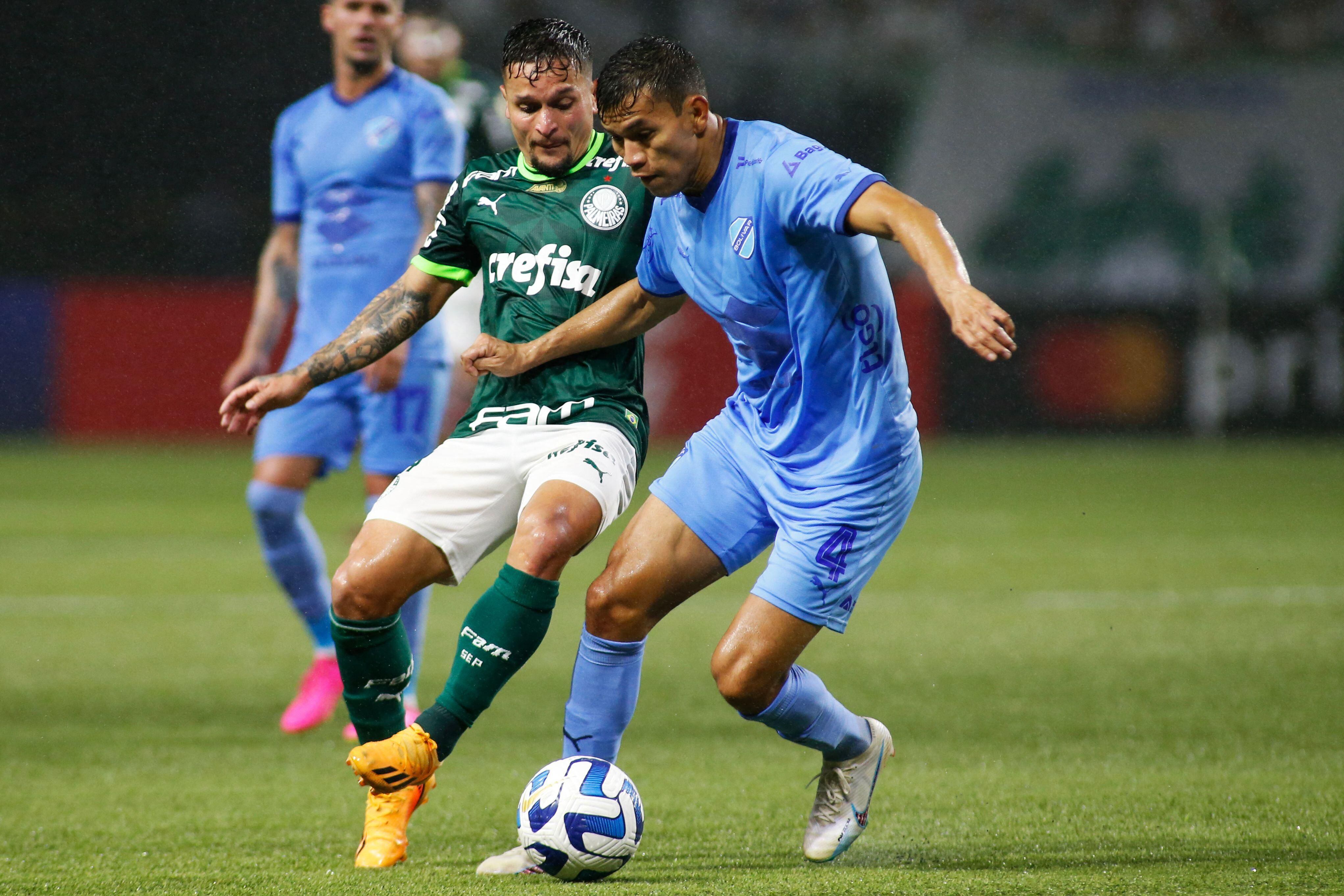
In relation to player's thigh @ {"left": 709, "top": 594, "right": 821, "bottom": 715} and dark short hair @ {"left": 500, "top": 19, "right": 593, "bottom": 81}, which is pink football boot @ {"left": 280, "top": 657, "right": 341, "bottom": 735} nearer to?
player's thigh @ {"left": 709, "top": 594, "right": 821, "bottom": 715}

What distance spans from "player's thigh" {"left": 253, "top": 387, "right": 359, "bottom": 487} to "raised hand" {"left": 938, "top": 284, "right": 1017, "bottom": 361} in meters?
3.16

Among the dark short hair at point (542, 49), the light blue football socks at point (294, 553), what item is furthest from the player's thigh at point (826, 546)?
the light blue football socks at point (294, 553)

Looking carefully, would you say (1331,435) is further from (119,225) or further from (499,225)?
(499,225)

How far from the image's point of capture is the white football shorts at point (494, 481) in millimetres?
3799

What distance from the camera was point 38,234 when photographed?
20.7 metres

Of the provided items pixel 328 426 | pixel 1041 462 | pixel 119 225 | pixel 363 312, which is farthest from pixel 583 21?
pixel 363 312

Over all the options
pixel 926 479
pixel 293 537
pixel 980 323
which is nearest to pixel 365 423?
pixel 293 537

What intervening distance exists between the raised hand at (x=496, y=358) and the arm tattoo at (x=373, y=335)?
288 mm

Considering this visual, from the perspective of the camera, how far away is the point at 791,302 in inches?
143

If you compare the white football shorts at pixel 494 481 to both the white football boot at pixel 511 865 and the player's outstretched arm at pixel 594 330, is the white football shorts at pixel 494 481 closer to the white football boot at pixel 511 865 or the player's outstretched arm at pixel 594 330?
the player's outstretched arm at pixel 594 330

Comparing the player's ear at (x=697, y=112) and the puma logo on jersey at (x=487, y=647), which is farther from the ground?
the player's ear at (x=697, y=112)

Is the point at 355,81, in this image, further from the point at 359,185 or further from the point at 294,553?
the point at 294,553

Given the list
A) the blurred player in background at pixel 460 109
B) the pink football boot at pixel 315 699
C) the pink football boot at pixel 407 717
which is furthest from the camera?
the blurred player in background at pixel 460 109

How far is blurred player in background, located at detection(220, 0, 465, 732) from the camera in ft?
18.4
